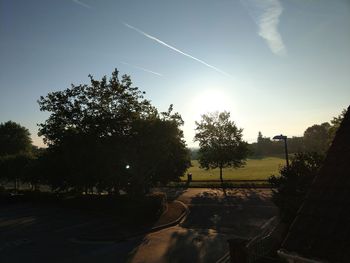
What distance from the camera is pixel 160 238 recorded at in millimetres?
17781

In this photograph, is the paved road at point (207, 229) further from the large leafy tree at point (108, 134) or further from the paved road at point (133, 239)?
the large leafy tree at point (108, 134)

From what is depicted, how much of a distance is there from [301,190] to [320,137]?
94477 millimetres

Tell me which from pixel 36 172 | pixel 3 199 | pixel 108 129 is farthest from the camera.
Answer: pixel 3 199

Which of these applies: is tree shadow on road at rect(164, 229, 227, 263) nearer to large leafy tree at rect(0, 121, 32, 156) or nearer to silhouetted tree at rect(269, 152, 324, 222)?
silhouetted tree at rect(269, 152, 324, 222)

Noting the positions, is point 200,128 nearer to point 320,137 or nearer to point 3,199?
point 3,199

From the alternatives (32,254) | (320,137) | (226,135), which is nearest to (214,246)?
(32,254)

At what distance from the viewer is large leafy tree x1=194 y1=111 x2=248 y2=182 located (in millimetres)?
42062

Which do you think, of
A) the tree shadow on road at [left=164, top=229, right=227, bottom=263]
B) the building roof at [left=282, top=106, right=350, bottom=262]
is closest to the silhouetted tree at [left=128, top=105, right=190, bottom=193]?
the tree shadow on road at [left=164, top=229, right=227, bottom=263]

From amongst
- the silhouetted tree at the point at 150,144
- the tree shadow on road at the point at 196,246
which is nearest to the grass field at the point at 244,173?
the silhouetted tree at the point at 150,144

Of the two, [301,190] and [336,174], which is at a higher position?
[336,174]

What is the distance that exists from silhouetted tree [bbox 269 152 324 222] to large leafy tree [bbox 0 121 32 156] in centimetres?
6943

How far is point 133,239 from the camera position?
17797 mm

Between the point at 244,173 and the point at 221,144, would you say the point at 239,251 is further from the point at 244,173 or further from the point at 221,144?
the point at 244,173

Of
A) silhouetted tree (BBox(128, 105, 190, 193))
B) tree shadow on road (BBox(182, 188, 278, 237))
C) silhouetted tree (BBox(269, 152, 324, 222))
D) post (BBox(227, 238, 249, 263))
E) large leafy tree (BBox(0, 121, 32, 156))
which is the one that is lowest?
tree shadow on road (BBox(182, 188, 278, 237))
